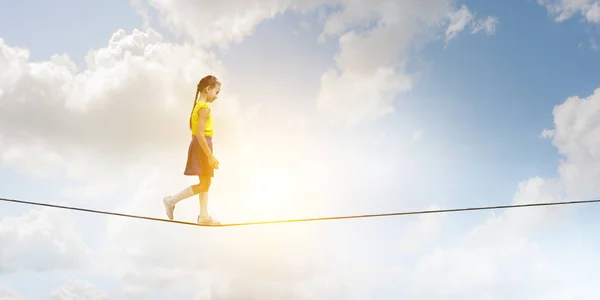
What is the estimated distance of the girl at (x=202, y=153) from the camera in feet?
31.5

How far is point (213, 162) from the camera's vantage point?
9.65m

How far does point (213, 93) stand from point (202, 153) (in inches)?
35.3

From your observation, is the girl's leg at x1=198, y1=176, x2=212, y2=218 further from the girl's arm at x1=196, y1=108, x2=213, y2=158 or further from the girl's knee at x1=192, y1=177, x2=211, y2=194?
→ the girl's arm at x1=196, y1=108, x2=213, y2=158

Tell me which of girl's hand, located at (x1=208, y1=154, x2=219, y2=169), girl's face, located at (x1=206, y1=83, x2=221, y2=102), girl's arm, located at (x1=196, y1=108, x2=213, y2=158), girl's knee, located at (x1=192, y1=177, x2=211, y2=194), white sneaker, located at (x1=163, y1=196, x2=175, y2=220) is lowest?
white sneaker, located at (x1=163, y1=196, x2=175, y2=220)

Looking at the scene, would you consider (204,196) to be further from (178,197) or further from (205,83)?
(205,83)

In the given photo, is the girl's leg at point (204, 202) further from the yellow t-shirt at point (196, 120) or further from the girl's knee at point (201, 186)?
the yellow t-shirt at point (196, 120)

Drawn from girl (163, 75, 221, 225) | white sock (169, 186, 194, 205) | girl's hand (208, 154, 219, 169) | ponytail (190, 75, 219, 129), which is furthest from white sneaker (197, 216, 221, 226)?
ponytail (190, 75, 219, 129)

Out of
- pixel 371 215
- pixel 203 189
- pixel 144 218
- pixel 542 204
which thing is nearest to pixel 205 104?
pixel 203 189

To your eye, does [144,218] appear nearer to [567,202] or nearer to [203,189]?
[203,189]

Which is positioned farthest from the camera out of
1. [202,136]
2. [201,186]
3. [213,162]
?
[201,186]

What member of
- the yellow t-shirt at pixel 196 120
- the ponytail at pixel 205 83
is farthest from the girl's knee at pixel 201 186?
the ponytail at pixel 205 83

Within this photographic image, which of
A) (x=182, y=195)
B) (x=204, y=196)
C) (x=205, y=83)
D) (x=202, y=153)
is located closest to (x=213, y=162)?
(x=202, y=153)

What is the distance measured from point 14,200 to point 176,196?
85.4 inches

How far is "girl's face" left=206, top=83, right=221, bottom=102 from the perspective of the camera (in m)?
9.84
